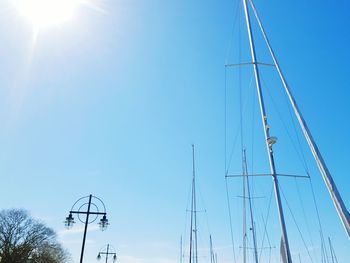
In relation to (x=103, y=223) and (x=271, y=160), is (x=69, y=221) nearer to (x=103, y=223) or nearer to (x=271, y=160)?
(x=103, y=223)

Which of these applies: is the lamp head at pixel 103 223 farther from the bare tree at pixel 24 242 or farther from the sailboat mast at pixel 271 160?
the bare tree at pixel 24 242

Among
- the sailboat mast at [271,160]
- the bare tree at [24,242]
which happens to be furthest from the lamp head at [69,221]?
the bare tree at [24,242]

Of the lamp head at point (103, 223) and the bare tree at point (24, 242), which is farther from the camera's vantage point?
the bare tree at point (24, 242)

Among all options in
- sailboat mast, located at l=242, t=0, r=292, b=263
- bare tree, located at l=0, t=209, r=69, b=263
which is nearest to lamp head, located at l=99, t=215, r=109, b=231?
sailboat mast, located at l=242, t=0, r=292, b=263

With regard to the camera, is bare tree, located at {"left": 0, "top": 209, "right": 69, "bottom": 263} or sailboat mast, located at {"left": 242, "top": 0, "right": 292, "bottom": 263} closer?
sailboat mast, located at {"left": 242, "top": 0, "right": 292, "bottom": 263}

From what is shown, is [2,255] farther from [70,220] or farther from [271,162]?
[271,162]

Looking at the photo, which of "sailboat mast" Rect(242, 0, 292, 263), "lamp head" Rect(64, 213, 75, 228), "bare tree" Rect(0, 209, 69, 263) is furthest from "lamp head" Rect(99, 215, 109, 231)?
"bare tree" Rect(0, 209, 69, 263)

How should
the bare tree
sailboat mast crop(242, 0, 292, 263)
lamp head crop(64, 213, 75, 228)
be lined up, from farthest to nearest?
the bare tree
lamp head crop(64, 213, 75, 228)
sailboat mast crop(242, 0, 292, 263)

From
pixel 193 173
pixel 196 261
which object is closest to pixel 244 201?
pixel 193 173

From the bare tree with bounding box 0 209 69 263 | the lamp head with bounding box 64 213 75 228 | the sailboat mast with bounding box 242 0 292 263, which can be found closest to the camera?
the sailboat mast with bounding box 242 0 292 263

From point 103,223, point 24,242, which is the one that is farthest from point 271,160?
point 24,242

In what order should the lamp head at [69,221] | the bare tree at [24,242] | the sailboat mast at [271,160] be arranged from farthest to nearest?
the bare tree at [24,242] < the lamp head at [69,221] < the sailboat mast at [271,160]

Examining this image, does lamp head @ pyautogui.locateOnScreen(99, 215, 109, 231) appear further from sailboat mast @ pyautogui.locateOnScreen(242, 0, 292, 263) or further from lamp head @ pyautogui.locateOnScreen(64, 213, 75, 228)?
sailboat mast @ pyautogui.locateOnScreen(242, 0, 292, 263)

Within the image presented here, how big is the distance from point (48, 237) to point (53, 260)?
13.2ft
